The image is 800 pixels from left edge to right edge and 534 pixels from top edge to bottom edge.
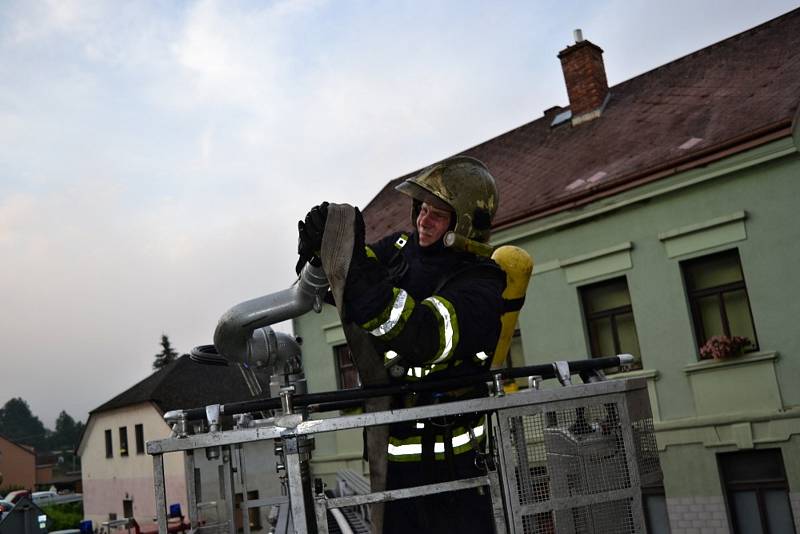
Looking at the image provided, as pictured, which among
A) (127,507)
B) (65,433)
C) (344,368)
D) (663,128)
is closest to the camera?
(663,128)

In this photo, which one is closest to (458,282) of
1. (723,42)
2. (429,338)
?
(429,338)

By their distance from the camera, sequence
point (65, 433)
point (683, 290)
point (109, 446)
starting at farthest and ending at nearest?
Answer: point (65, 433), point (109, 446), point (683, 290)

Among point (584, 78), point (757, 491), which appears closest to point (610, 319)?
point (757, 491)

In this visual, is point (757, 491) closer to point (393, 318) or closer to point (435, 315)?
point (435, 315)

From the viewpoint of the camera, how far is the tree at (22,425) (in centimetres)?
12319

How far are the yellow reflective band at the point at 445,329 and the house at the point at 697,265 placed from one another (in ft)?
27.3

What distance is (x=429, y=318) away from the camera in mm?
2719

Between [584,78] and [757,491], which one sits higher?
[584,78]

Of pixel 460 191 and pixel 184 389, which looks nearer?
pixel 460 191

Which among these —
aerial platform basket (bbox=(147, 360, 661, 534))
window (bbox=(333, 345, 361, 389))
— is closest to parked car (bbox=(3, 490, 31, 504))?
window (bbox=(333, 345, 361, 389))

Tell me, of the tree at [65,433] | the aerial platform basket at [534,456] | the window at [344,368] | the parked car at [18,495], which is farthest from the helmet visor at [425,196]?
the tree at [65,433]

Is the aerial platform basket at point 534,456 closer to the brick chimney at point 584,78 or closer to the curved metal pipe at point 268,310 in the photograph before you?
the curved metal pipe at point 268,310

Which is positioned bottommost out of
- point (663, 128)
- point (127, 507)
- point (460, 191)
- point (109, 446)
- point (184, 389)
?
point (127, 507)

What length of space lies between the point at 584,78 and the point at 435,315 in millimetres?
13838
